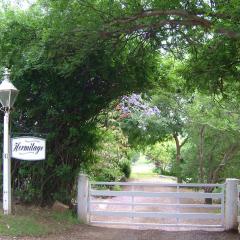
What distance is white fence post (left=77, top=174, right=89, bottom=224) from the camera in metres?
11.6

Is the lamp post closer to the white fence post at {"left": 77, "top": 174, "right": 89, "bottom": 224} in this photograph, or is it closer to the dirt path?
the dirt path

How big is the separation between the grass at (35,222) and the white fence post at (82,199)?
20 centimetres

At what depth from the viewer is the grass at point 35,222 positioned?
9500mm

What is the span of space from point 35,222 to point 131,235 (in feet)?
6.86

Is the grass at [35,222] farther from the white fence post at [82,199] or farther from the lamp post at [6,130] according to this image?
the lamp post at [6,130]

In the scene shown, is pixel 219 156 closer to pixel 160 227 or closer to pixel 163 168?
pixel 160 227

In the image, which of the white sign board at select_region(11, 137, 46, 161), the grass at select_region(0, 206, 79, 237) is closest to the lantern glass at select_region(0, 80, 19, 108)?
the white sign board at select_region(11, 137, 46, 161)

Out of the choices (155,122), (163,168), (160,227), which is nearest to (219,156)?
(155,122)

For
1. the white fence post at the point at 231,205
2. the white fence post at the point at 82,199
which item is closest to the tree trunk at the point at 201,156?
the white fence post at the point at 231,205

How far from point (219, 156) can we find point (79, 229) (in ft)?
31.0

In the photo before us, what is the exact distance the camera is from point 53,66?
10.7 meters

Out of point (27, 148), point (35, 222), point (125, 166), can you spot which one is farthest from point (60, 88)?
point (125, 166)

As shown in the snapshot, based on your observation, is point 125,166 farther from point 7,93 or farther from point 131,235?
point 7,93

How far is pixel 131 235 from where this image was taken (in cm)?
1046
